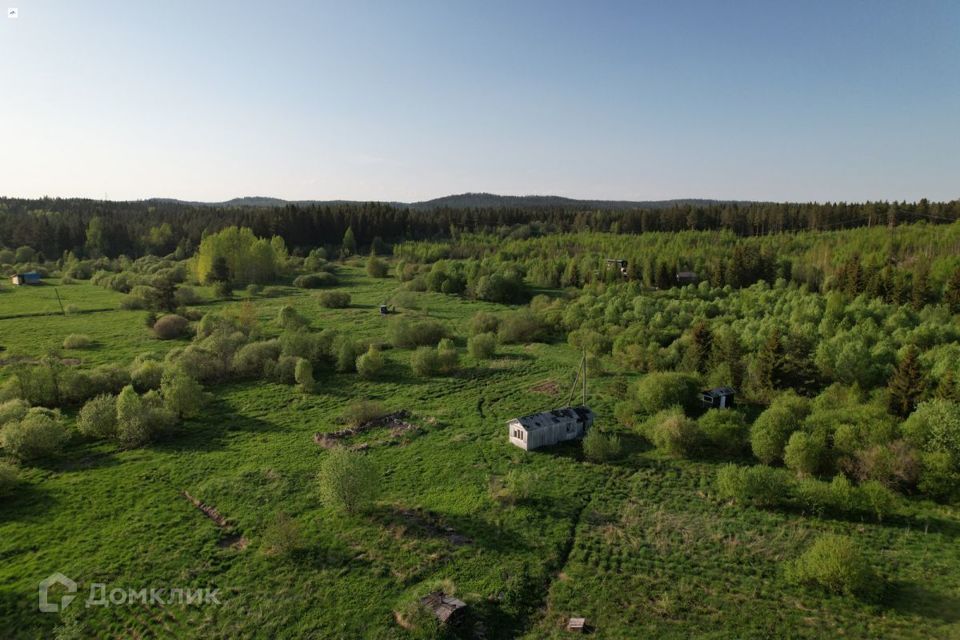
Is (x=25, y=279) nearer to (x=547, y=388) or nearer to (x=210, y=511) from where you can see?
(x=210, y=511)

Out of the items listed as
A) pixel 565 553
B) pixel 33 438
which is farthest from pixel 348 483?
pixel 33 438

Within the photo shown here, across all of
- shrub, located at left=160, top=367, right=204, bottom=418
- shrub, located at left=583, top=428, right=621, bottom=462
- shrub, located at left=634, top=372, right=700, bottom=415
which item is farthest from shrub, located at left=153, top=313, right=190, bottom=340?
shrub, located at left=634, top=372, right=700, bottom=415

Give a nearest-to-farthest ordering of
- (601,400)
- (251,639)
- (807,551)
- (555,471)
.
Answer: (251,639)
(807,551)
(555,471)
(601,400)

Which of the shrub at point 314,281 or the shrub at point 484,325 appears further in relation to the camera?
the shrub at point 314,281

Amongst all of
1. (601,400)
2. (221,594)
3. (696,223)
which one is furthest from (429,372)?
(696,223)

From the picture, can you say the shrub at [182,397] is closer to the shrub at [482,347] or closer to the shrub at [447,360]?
the shrub at [447,360]

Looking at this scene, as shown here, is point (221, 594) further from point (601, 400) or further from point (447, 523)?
point (601, 400)

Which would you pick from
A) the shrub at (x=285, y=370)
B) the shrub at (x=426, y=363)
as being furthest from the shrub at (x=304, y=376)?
the shrub at (x=426, y=363)
